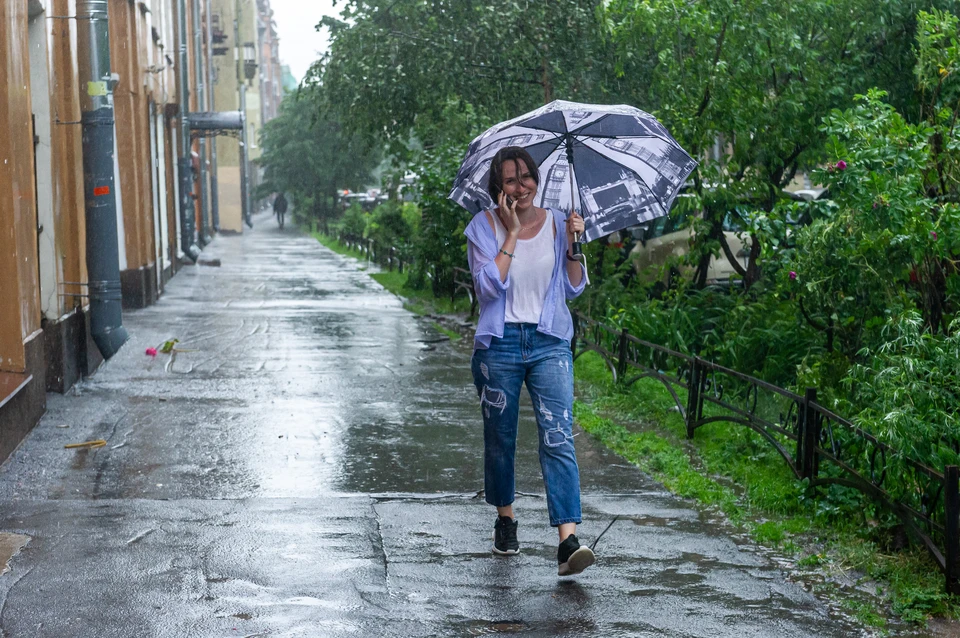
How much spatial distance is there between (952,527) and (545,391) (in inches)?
69.0

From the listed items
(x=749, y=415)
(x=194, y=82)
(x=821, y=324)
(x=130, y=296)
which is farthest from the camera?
(x=194, y=82)

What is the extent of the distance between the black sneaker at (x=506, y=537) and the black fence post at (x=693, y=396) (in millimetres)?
2948

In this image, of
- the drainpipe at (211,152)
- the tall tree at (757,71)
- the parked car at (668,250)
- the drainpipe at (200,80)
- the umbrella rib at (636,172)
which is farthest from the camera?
the drainpipe at (211,152)

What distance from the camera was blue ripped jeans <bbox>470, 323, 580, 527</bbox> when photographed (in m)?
5.24

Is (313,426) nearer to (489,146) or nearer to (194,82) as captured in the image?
(489,146)

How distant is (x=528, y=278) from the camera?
207 inches

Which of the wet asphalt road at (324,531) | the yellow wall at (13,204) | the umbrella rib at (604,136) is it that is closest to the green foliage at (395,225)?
the wet asphalt road at (324,531)

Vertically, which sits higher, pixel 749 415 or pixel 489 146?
pixel 489 146

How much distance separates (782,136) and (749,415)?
12.9 ft

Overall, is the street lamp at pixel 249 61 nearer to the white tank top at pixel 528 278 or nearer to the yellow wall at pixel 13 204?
the yellow wall at pixel 13 204

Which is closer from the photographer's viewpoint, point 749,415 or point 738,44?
point 749,415

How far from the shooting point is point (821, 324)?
8500 millimetres

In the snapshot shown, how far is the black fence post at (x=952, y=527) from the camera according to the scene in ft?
15.7

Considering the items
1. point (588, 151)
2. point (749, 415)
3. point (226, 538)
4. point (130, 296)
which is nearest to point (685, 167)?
point (588, 151)
